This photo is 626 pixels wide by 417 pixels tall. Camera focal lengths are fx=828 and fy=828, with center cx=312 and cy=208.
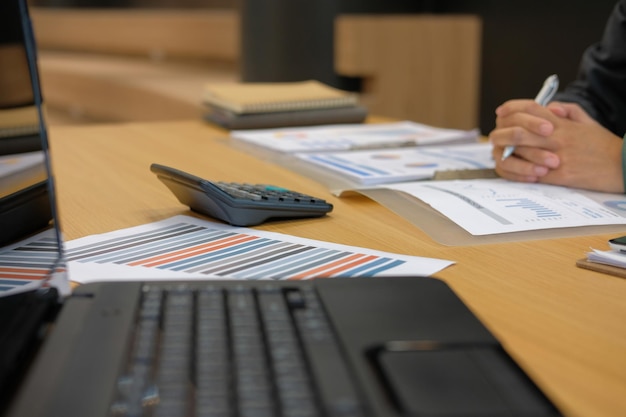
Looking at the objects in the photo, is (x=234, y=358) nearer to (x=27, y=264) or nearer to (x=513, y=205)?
→ (x=27, y=264)

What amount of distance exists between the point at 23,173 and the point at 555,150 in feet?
2.22

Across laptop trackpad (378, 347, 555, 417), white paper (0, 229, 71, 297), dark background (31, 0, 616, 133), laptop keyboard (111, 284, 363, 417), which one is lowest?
dark background (31, 0, 616, 133)

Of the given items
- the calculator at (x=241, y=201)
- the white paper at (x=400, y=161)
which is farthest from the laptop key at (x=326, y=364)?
the white paper at (x=400, y=161)

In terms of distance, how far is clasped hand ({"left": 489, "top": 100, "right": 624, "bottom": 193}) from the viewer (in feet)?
3.18

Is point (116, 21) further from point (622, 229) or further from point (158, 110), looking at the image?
point (622, 229)

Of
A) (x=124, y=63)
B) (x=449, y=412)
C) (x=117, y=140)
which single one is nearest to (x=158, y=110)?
(x=124, y=63)

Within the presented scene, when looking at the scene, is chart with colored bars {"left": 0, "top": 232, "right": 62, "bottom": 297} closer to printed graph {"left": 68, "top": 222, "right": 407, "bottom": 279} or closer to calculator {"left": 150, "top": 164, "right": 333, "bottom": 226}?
printed graph {"left": 68, "top": 222, "right": 407, "bottom": 279}

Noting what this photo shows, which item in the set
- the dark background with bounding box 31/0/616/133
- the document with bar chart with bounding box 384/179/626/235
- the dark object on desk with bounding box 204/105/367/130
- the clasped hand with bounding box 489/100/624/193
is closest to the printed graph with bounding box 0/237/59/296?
the document with bar chart with bounding box 384/179/626/235

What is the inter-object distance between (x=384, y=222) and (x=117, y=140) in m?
0.70

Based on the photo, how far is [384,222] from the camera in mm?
843

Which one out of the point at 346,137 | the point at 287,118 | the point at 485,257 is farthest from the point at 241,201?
the point at 287,118

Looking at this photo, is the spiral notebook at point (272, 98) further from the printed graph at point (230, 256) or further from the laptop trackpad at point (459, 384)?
the laptop trackpad at point (459, 384)

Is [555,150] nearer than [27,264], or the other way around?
[27,264]

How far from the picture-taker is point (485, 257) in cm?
71
